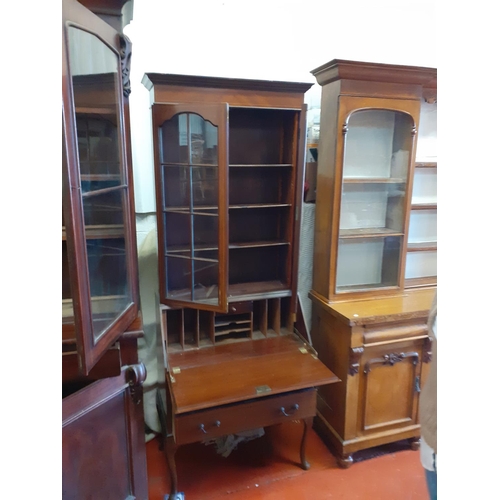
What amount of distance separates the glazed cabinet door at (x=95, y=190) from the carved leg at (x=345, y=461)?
4.15 feet

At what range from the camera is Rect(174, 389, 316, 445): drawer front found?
60.4 inches

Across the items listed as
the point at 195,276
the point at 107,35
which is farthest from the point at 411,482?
the point at 107,35

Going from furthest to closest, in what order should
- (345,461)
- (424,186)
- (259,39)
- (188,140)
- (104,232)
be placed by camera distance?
(424,186), (259,39), (345,461), (188,140), (104,232)

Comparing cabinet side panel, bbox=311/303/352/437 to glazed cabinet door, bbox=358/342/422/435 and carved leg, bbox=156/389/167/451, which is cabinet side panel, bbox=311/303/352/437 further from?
carved leg, bbox=156/389/167/451

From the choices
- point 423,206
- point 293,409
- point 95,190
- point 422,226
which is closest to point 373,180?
point 423,206

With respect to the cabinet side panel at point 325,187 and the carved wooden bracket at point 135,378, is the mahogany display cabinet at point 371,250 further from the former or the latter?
the carved wooden bracket at point 135,378

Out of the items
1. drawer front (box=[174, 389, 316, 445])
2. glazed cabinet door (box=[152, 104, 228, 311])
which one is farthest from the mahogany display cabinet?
glazed cabinet door (box=[152, 104, 228, 311])

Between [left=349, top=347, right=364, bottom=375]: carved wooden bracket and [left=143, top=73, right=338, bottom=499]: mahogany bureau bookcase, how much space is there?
0.15 meters

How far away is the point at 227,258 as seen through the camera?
1674 millimetres

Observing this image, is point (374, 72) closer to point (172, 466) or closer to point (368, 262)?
point (368, 262)

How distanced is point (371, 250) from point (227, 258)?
3.03 feet

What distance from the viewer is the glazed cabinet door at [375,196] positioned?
195cm

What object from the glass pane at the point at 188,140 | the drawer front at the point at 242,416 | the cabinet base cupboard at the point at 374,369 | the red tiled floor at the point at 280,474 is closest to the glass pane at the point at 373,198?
the cabinet base cupboard at the point at 374,369
